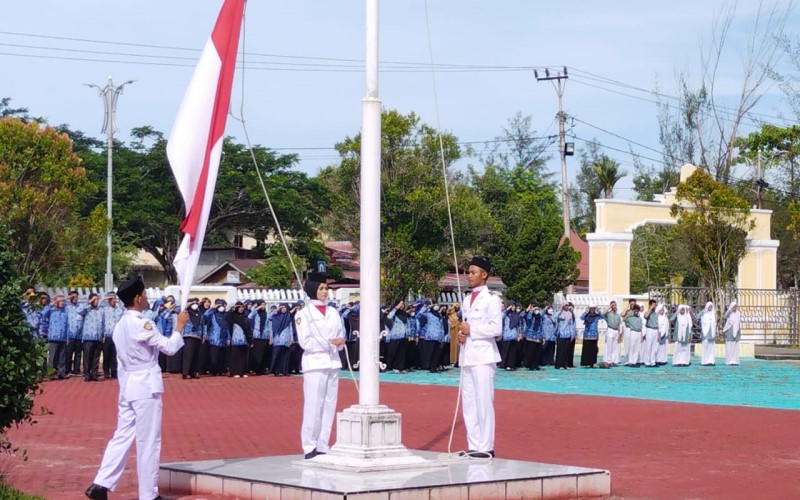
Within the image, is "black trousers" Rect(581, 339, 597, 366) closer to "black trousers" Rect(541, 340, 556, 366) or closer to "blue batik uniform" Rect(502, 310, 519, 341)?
"black trousers" Rect(541, 340, 556, 366)

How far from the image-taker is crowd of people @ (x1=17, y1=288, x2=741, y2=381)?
23.9 meters

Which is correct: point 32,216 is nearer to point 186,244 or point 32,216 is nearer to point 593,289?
point 593,289

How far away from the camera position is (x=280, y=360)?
26016 mm

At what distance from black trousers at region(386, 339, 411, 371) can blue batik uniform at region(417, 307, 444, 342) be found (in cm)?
47

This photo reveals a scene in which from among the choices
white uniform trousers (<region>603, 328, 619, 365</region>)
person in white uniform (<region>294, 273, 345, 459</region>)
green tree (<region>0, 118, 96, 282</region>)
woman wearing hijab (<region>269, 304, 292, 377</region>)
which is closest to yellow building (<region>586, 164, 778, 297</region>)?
white uniform trousers (<region>603, 328, 619, 365</region>)

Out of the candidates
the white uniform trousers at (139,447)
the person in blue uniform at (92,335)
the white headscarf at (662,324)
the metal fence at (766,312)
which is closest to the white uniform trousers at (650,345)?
the white headscarf at (662,324)

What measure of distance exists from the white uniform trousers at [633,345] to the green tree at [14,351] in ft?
78.6

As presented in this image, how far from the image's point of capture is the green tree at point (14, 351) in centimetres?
809

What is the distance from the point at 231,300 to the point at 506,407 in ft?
41.5

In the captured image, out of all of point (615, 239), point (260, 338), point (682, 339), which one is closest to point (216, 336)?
point (260, 338)

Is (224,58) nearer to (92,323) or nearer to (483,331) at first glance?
(483,331)

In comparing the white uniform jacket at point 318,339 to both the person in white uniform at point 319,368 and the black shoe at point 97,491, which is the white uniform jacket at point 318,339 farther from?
the black shoe at point 97,491

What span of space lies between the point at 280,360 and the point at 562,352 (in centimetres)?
742

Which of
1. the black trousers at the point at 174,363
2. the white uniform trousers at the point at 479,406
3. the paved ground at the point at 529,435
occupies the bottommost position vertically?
the paved ground at the point at 529,435
